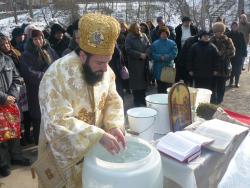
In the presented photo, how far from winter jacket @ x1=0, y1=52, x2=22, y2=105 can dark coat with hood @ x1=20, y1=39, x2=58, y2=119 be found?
23 cm

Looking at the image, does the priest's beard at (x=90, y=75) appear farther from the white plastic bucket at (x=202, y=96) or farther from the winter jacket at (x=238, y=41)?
the winter jacket at (x=238, y=41)

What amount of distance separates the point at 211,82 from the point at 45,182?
467 cm

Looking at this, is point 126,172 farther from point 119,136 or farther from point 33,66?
point 33,66

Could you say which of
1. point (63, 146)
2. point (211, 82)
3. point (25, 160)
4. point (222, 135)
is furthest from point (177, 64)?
point (63, 146)

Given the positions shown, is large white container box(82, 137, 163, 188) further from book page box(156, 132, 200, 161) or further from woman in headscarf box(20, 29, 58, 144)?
woman in headscarf box(20, 29, 58, 144)

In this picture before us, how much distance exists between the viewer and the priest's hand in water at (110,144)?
169 cm

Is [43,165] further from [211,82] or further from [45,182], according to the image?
[211,82]

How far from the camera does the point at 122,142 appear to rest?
71.6 inches

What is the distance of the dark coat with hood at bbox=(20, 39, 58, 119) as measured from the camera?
4281 millimetres

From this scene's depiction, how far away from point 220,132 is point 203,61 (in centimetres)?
397

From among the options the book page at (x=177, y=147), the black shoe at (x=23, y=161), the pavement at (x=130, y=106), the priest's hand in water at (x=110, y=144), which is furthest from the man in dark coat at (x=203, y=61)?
the priest's hand in water at (x=110, y=144)

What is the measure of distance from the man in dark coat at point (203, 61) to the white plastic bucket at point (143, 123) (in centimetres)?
352

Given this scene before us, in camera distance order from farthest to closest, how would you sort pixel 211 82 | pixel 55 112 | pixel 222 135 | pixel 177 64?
1. pixel 177 64
2. pixel 211 82
3. pixel 222 135
4. pixel 55 112

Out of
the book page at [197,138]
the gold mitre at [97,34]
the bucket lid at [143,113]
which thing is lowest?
the bucket lid at [143,113]
